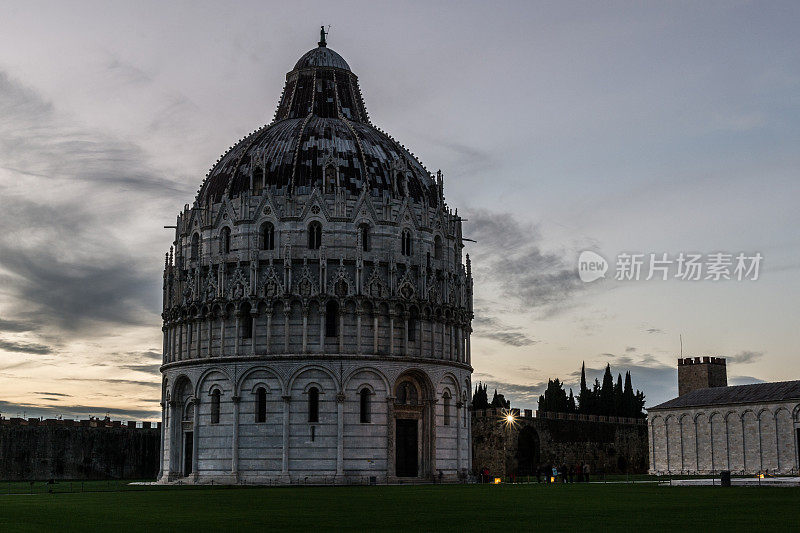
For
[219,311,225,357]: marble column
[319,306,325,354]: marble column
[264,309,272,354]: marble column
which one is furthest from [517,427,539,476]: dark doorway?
[219,311,225,357]: marble column

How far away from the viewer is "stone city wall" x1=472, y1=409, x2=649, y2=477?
3541 inches

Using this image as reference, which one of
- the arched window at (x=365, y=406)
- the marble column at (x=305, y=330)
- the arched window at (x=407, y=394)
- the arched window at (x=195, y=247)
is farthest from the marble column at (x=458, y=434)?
the arched window at (x=195, y=247)

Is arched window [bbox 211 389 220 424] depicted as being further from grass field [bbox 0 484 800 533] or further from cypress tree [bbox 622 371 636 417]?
cypress tree [bbox 622 371 636 417]

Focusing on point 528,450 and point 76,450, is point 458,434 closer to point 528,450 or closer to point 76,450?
point 528,450

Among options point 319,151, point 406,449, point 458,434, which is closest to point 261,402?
point 406,449

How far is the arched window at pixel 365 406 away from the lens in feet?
226

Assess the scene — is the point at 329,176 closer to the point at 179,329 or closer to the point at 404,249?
the point at 404,249

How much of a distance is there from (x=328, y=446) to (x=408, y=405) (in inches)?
263

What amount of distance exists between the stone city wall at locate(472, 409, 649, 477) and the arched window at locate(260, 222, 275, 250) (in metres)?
29.7

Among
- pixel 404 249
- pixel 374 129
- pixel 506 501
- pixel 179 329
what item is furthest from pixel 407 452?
pixel 506 501

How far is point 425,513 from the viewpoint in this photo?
31062mm

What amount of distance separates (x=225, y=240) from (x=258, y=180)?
16.2ft

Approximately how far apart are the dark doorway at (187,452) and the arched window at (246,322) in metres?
9.01

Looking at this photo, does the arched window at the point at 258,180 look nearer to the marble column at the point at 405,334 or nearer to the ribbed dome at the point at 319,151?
the ribbed dome at the point at 319,151
